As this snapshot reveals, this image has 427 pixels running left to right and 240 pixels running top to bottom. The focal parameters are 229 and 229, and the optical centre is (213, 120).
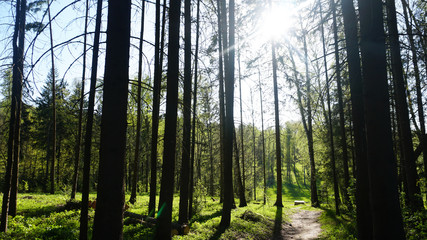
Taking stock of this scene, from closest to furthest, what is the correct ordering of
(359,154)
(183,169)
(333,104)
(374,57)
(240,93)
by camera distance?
(374,57) → (359,154) → (183,169) → (333,104) → (240,93)

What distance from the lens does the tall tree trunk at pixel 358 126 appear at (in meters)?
5.79

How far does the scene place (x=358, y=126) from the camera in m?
5.84

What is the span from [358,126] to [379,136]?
7.13ft

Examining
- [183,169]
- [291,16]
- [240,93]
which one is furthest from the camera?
[240,93]

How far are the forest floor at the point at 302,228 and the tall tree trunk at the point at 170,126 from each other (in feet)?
18.9

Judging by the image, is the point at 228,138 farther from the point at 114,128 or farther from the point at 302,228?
the point at 114,128

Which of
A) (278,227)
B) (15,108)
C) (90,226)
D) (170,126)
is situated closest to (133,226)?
(90,226)

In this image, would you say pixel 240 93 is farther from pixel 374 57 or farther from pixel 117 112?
pixel 117 112

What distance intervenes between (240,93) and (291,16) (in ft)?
29.2

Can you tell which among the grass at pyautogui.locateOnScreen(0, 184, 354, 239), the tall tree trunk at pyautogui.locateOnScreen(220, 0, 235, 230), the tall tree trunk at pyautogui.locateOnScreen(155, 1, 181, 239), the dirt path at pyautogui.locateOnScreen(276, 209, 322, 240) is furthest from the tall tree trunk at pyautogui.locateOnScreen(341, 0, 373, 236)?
the tall tree trunk at pyautogui.locateOnScreen(220, 0, 235, 230)

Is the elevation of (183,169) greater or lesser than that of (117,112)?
lesser

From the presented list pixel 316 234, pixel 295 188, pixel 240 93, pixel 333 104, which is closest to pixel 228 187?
pixel 316 234

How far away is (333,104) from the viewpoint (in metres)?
17.4

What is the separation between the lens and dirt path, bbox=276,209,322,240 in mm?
9602
